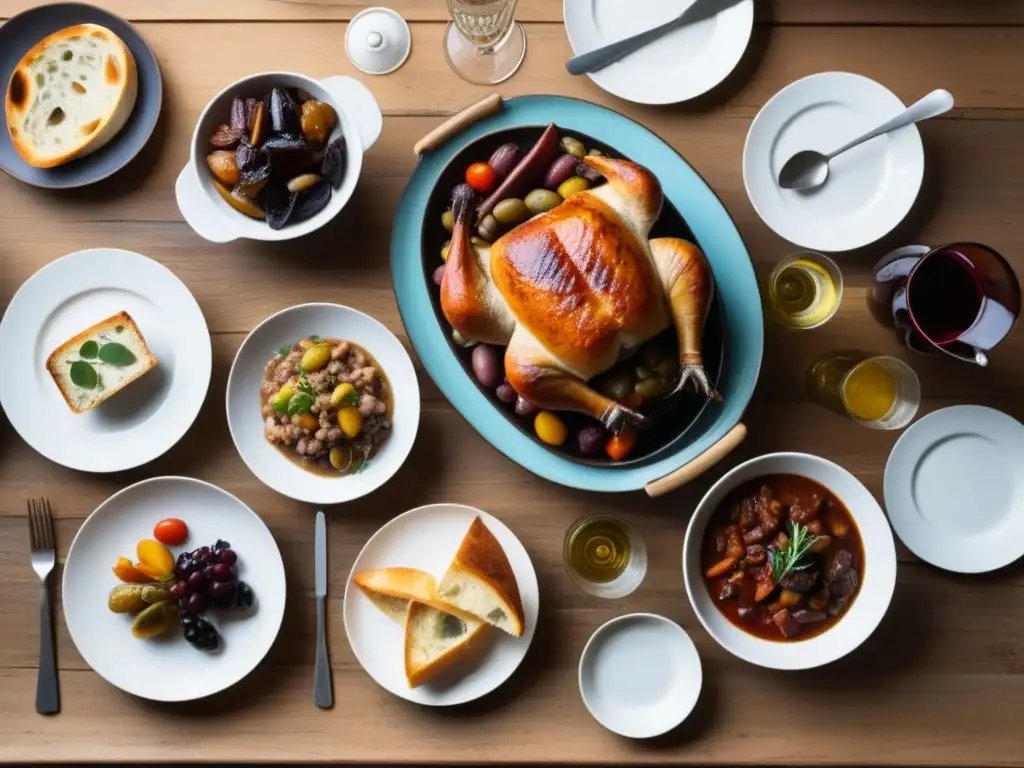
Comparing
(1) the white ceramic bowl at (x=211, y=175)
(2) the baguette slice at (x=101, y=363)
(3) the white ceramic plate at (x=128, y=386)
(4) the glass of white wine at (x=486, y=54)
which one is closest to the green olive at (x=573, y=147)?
(4) the glass of white wine at (x=486, y=54)

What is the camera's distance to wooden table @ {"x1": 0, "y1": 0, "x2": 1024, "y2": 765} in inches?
71.1

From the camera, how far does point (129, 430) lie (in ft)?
5.93

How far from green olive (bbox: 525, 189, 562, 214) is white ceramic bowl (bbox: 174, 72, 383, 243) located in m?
0.35

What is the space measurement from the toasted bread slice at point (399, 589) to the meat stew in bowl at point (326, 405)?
21 cm

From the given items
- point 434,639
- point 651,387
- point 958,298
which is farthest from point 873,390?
point 434,639

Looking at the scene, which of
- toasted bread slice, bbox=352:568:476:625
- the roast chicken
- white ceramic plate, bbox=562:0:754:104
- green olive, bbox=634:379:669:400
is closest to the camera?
the roast chicken

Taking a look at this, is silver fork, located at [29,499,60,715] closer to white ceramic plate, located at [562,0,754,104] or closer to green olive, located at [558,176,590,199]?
green olive, located at [558,176,590,199]

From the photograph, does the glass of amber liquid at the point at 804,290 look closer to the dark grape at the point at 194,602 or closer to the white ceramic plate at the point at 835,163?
the white ceramic plate at the point at 835,163

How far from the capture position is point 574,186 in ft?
5.41

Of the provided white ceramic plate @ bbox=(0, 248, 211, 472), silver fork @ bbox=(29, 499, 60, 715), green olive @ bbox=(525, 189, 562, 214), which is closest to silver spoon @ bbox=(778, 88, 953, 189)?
green olive @ bbox=(525, 189, 562, 214)

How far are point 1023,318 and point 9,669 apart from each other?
2.20 meters

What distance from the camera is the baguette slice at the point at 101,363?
1.77 meters

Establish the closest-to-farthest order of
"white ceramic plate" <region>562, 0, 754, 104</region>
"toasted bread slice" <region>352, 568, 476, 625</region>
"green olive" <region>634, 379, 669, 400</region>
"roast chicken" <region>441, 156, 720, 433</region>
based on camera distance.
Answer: "roast chicken" <region>441, 156, 720, 433</region> < "green olive" <region>634, 379, 669, 400</region> < "toasted bread slice" <region>352, 568, 476, 625</region> < "white ceramic plate" <region>562, 0, 754, 104</region>

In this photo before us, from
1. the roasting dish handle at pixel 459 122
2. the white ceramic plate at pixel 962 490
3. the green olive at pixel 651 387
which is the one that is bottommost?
the white ceramic plate at pixel 962 490
